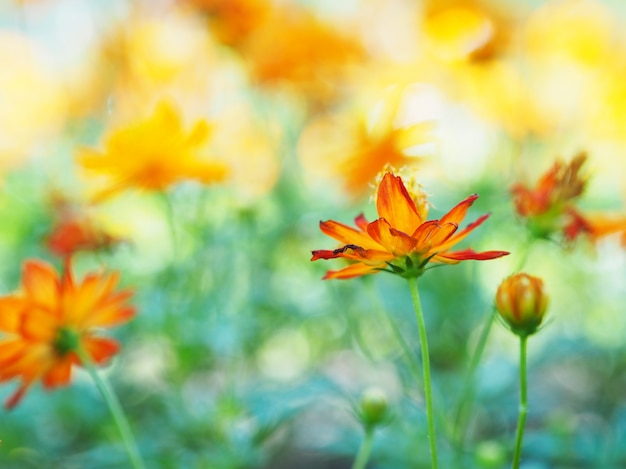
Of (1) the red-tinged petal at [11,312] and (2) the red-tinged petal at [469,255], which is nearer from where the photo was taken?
(2) the red-tinged petal at [469,255]

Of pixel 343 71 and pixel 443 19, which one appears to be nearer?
pixel 343 71

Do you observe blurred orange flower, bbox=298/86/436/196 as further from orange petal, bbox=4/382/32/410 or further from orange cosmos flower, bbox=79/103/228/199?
orange petal, bbox=4/382/32/410

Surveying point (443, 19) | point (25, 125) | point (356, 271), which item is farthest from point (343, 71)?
point (356, 271)

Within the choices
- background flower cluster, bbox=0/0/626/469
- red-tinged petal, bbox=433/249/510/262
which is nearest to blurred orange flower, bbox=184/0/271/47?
background flower cluster, bbox=0/0/626/469

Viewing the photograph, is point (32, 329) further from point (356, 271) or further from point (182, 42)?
point (182, 42)

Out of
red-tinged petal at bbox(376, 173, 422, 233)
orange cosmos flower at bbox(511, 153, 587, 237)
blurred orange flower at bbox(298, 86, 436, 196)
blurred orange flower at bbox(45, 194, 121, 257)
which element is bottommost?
red-tinged petal at bbox(376, 173, 422, 233)

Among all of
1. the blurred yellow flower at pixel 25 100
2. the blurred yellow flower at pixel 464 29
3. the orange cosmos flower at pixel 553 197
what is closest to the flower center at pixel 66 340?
the orange cosmos flower at pixel 553 197

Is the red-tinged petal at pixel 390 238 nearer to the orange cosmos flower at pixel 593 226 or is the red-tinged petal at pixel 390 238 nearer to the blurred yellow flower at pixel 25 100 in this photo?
the orange cosmos flower at pixel 593 226
